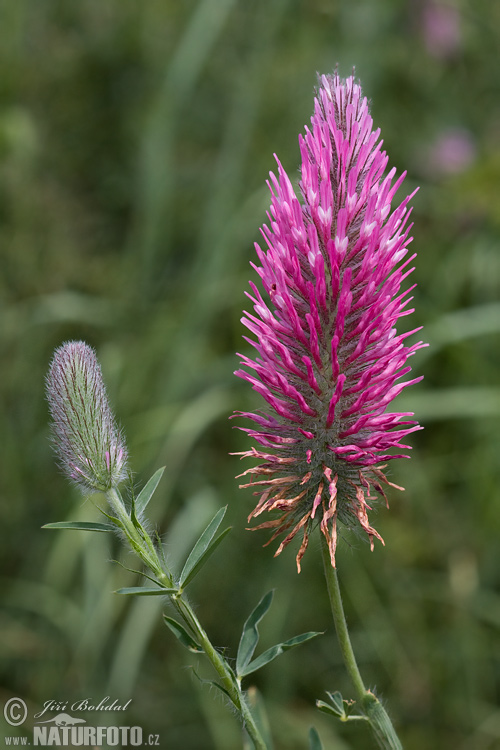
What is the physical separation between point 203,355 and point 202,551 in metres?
3.38

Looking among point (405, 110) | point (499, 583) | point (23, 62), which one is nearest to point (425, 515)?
point (499, 583)

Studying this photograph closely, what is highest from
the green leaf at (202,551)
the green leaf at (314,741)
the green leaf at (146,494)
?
the green leaf at (146,494)

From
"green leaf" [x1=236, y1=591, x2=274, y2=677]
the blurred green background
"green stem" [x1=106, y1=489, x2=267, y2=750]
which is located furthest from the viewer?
the blurred green background

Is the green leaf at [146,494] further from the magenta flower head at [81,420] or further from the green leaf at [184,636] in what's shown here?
the green leaf at [184,636]

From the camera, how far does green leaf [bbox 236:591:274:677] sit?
56.7 inches

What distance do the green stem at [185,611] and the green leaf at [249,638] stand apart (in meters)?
0.08

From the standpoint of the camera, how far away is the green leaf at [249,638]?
56.7 inches

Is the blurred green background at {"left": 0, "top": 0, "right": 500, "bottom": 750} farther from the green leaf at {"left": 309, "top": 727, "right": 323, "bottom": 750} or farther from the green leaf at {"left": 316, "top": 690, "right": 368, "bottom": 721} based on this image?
the green leaf at {"left": 316, "top": 690, "right": 368, "bottom": 721}

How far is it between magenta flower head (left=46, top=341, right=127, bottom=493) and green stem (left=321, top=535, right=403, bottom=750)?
0.44 meters

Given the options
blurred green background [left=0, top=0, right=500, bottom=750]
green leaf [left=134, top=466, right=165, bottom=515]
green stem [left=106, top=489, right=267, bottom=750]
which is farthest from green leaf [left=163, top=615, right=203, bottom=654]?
blurred green background [left=0, top=0, right=500, bottom=750]

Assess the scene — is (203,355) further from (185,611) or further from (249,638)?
(185,611)

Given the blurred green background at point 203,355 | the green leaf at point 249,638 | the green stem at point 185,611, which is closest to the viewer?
the green stem at point 185,611

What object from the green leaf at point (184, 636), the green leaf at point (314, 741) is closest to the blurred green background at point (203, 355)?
the green leaf at point (314, 741)

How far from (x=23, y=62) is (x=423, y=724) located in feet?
15.7
